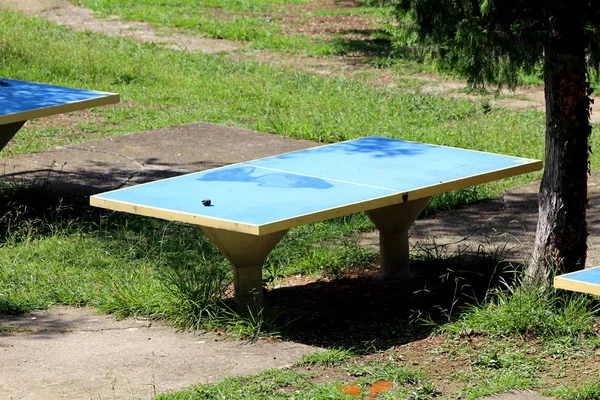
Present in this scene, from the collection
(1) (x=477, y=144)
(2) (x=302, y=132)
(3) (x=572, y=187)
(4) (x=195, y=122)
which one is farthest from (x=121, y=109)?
(3) (x=572, y=187)

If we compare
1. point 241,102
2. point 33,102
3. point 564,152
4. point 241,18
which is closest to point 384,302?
point 564,152

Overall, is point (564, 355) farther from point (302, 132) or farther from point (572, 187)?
point (302, 132)

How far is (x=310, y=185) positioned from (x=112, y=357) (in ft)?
5.26

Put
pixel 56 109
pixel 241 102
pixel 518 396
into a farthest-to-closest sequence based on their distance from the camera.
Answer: pixel 241 102
pixel 56 109
pixel 518 396

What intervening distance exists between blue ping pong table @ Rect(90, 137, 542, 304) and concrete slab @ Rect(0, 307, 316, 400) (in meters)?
0.57

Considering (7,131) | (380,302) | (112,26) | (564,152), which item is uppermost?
(564,152)

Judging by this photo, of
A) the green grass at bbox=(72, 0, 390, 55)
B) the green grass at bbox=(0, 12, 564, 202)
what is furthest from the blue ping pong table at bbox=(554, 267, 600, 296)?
the green grass at bbox=(72, 0, 390, 55)

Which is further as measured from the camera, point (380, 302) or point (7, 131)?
point (7, 131)

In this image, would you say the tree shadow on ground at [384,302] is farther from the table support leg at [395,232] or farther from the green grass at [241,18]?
the green grass at [241,18]

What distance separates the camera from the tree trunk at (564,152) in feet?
21.2

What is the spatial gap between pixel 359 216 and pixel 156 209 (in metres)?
2.96

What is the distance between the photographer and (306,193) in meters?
6.75

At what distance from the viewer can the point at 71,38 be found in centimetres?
1739

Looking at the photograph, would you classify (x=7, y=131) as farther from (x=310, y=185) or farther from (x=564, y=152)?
(x=564, y=152)
